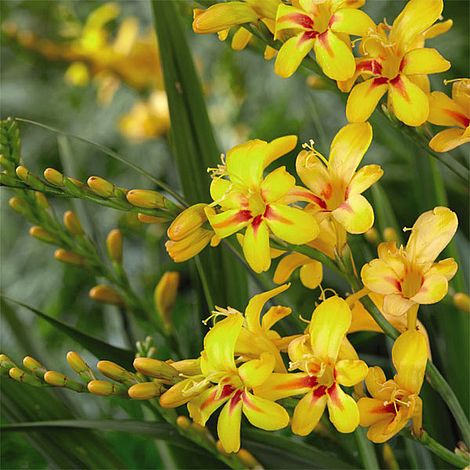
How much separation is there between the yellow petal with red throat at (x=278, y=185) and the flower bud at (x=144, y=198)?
4 centimetres

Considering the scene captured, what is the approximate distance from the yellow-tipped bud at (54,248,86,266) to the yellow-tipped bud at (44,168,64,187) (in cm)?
13

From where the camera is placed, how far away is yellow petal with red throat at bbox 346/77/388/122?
32 centimetres

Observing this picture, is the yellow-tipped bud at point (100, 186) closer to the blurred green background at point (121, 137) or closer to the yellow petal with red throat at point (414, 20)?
the yellow petal with red throat at point (414, 20)

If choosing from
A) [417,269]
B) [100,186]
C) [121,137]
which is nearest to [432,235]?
[417,269]

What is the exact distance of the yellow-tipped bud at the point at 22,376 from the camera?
1.12 feet

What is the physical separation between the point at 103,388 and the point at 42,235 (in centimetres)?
12

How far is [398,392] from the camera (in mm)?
309

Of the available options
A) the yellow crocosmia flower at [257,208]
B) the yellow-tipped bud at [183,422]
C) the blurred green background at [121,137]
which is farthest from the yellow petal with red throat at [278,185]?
the blurred green background at [121,137]

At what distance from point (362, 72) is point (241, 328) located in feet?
0.33

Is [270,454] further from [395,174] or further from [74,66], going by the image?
[74,66]

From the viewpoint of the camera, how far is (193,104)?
0.48m

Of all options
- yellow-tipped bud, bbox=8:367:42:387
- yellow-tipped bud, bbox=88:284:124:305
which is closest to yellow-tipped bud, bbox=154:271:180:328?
yellow-tipped bud, bbox=88:284:124:305

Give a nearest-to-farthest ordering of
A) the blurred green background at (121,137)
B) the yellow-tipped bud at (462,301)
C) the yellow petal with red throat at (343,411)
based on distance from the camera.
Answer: the yellow petal with red throat at (343,411) → the yellow-tipped bud at (462,301) → the blurred green background at (121,137)

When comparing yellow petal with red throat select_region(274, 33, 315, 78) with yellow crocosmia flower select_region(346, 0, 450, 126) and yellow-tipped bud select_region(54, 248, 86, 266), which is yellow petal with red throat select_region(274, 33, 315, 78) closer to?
yellow crocosmia flower select_region(346, 0, 450, 126)
